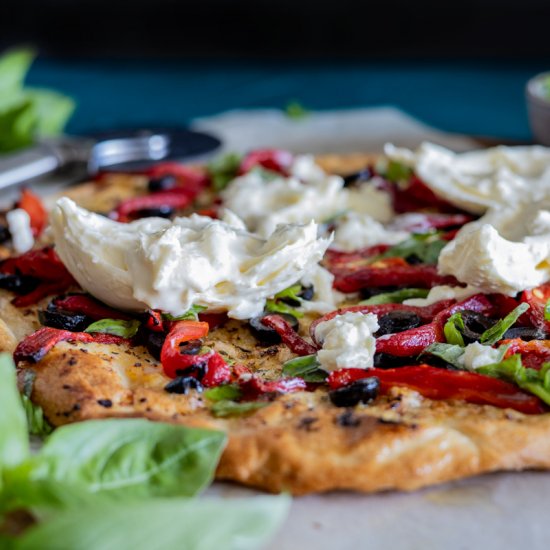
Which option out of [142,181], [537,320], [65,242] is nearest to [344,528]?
[537,320]

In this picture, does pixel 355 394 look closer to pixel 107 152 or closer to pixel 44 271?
pixel 44 271

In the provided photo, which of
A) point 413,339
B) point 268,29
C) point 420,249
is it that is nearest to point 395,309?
point 413,339

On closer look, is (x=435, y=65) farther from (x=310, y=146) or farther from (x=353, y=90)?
(x=310, y=146)

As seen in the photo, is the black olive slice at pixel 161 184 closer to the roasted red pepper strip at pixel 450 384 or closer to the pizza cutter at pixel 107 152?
the pizza cutter at pixel 107 152

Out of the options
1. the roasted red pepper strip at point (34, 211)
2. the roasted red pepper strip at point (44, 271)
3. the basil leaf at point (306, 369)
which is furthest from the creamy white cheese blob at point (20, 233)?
the basil leaf at point (306, 369)

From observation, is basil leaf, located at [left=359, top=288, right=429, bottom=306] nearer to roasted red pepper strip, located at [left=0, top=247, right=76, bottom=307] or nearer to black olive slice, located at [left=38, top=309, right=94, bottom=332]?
black olive slice, located at [left=38, top=309, right=94, bottom=332]

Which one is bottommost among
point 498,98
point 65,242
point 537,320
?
point 498,98

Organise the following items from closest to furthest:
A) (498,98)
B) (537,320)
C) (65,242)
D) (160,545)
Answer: (160,545) → (537,320) → (65,242) → (498,98)
